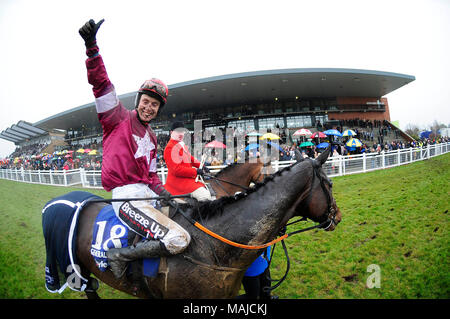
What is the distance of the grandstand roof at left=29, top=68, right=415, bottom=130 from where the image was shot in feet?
81.6

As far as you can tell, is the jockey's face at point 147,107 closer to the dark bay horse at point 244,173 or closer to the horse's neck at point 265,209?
the horse's neck at point 265,209

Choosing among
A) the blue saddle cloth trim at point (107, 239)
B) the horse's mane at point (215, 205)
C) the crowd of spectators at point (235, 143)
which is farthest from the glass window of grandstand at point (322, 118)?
the blue saddle cloth trim at point (107, 239)

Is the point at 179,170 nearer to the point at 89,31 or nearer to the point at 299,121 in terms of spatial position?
the point at 89,31

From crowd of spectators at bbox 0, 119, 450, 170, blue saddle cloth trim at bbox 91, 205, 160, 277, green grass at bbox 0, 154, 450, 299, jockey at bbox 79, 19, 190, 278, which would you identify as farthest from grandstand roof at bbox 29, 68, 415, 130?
blue saddle cloth trim at bbox 91, 205, 160, 277

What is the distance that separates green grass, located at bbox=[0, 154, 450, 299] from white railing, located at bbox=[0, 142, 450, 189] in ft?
18.5

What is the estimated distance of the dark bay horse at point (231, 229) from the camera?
6.20ft

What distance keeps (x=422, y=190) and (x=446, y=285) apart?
5.55m

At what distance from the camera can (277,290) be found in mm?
3428

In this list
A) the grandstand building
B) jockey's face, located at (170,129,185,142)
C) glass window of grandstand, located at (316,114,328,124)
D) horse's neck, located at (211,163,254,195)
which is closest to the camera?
jockey's face, located at (170,129,185,142)

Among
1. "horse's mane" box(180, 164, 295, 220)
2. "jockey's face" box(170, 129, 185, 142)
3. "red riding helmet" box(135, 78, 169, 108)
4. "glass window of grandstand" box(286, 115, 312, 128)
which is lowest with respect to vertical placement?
"horse's mane" box(180, 164, 295, 220)

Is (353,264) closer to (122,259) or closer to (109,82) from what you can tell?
(122,259)

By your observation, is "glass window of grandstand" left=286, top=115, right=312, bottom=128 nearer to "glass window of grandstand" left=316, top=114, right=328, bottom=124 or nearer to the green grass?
"glass window of grandstand" left=316, top=114, right=328, bottom=124

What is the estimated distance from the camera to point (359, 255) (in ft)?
13.5
